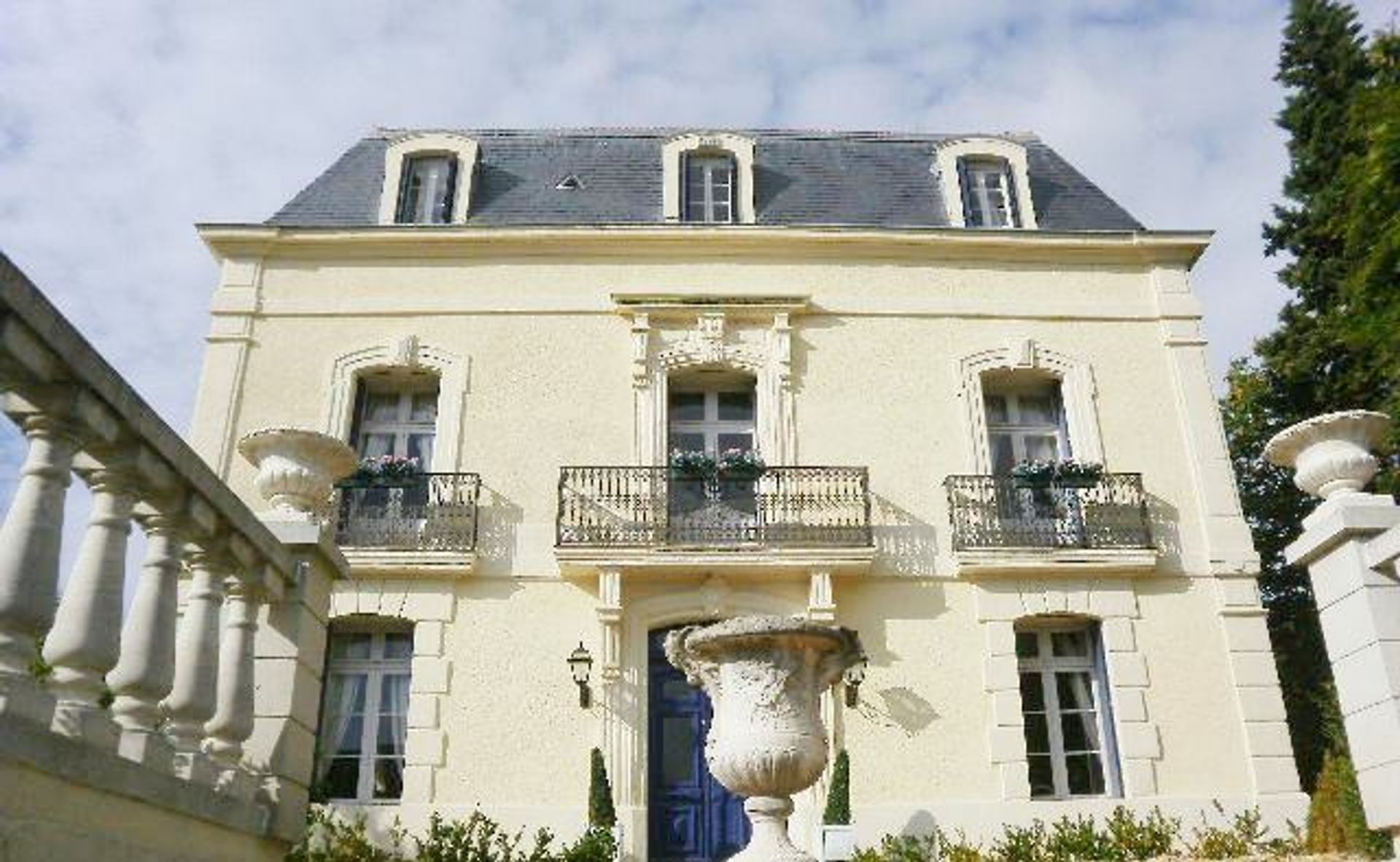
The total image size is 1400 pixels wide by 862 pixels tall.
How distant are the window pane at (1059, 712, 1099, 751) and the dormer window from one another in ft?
30.6

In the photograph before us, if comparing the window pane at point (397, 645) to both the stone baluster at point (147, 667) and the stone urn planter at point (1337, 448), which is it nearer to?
the stone baluster at point (147, 667)

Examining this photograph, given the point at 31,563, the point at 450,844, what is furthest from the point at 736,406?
the point at 31,563

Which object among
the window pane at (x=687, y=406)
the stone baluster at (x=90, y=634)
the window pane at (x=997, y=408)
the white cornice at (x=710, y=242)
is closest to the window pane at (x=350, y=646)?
the window pane at (x=687, y=406)

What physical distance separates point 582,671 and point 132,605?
7.46 meters

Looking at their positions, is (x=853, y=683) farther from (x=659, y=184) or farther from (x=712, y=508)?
(x=659, y=184)

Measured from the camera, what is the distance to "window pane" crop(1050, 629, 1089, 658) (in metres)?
11.9

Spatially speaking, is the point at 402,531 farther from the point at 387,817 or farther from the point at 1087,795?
the point at 1087,795

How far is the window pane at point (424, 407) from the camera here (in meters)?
13.0

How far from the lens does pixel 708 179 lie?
14.6 metres

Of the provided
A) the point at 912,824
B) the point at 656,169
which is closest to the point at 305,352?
the point at 656,169

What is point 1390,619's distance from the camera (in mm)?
5219

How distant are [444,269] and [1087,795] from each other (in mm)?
9310

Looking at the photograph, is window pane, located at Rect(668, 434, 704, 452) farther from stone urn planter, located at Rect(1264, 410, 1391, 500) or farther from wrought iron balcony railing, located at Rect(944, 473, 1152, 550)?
stone urn planter, located at Rect(1264, 410, 1391, 500)

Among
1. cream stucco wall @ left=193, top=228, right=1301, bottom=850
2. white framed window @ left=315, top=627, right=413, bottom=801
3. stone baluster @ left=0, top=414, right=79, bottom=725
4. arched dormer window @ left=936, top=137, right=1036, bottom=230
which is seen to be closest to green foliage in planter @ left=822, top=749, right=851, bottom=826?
cream stucco wall @ left=193, top=228, right=1301, bottom=850
